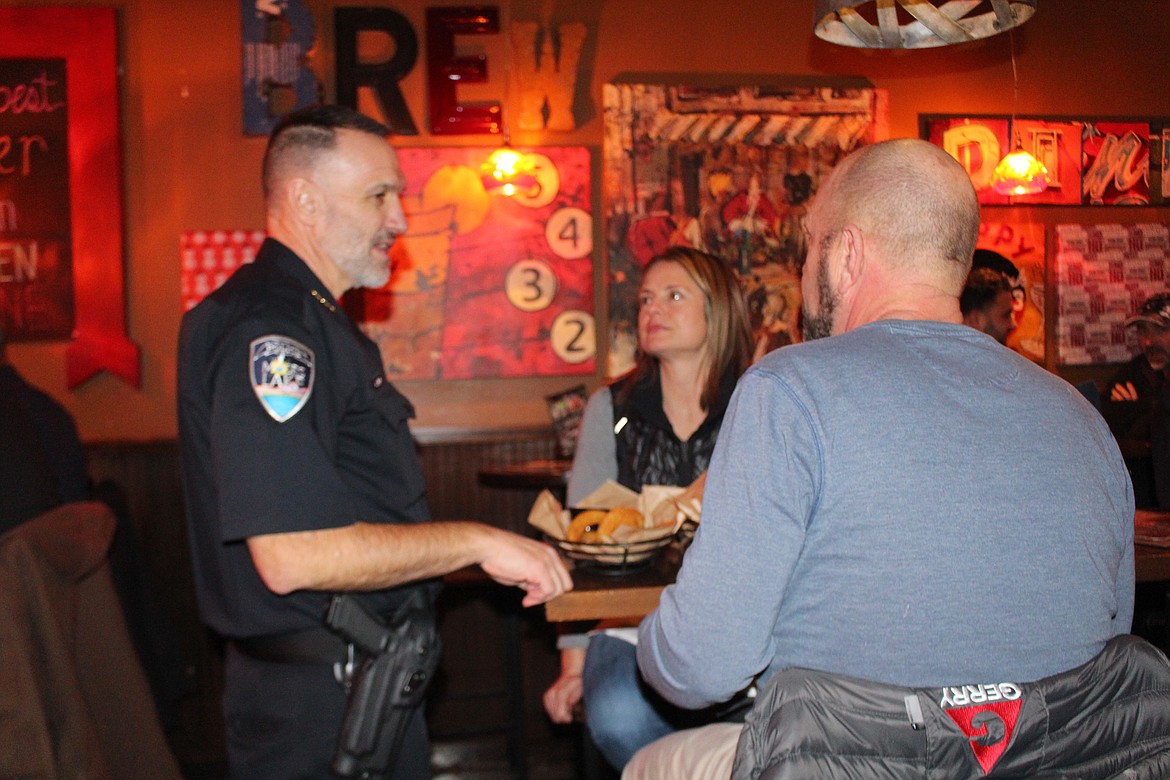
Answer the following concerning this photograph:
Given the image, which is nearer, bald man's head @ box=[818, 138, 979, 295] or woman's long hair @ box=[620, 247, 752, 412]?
bald man's head @ box=[818, 138, 979, 295]

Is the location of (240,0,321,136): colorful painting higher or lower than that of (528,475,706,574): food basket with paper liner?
higher

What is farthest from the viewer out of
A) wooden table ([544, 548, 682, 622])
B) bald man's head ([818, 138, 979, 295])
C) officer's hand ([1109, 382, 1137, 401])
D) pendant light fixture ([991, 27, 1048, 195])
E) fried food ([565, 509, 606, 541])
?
officer's hand ([1109, 382, 1137, 401])

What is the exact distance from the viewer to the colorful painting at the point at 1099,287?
4.88m

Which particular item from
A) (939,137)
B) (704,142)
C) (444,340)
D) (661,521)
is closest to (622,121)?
(704,142)

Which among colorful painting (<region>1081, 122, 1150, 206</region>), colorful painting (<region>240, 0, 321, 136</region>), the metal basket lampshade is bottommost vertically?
the metal basket lampshade

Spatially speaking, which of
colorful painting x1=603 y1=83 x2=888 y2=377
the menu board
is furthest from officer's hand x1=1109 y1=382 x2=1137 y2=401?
the menu board

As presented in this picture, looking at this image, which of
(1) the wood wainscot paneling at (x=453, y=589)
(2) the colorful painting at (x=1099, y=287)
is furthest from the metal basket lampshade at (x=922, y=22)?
(2) the colorful painting at (x=1099, y=287)

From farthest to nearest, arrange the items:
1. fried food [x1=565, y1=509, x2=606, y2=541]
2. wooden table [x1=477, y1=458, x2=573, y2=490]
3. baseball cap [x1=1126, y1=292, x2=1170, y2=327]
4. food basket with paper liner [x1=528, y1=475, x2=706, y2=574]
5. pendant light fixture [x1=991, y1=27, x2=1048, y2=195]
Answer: pendant light fixture [x1=991, y1=27, x2=1048, y2=195], baseball cap [x1=1126, y1=292, x2=1170, y2=327], wooden table [x1=477, y1=458, x2=573, y2=490], fried food [x1=565, y1=509, x2=606, y2=541], food basket with paper liner [x1=528, y1=475, x2=706, y2=574]

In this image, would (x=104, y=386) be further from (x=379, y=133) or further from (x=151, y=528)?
(x=379, y=133)

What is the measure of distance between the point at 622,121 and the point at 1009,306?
227 cm

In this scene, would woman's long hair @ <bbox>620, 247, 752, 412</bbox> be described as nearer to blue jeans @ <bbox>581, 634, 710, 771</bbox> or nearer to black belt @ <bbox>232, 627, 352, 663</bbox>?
blue jeans @ <bbox>581, 634, 710, 771</bbox>

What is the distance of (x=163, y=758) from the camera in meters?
2.81

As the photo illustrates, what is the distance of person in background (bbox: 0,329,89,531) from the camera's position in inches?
104

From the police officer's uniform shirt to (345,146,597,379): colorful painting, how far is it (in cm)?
257
